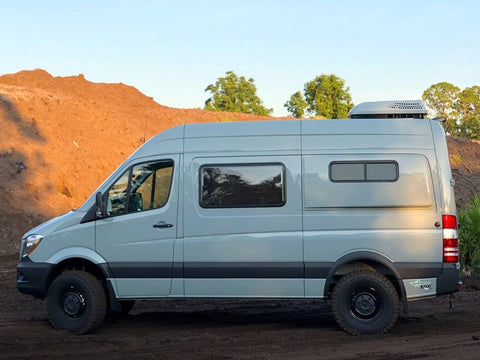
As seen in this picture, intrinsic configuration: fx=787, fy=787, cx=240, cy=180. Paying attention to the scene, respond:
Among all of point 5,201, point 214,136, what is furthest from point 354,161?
point 5,201

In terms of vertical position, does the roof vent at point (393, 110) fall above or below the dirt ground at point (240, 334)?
above

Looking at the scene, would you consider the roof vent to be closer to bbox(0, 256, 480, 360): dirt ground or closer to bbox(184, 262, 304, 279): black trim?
bbox(184, 262, 304, 279): black trim

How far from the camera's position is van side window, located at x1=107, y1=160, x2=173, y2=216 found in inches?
389

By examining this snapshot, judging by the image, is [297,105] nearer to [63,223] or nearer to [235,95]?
[235,95]

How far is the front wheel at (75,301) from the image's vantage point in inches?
388

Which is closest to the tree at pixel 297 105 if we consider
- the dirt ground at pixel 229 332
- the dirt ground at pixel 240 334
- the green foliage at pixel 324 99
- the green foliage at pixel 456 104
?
the green foliage at pixel 324 99

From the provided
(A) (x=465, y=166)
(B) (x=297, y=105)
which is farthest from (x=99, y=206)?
(B) (x=297, y=105)

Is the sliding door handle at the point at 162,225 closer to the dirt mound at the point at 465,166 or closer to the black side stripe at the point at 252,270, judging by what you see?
the black side stripe at the point at 252,270

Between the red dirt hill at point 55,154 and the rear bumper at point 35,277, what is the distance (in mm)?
12070

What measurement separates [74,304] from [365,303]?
3631mm

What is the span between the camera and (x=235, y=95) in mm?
57781

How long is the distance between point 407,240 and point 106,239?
3.71 meters

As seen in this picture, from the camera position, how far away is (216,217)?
9664 mm

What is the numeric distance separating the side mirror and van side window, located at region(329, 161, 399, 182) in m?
2.87
